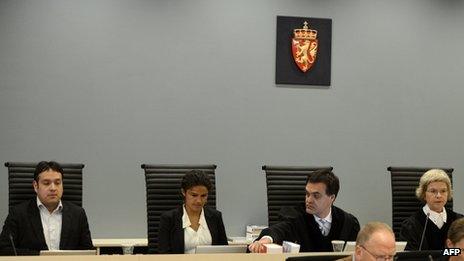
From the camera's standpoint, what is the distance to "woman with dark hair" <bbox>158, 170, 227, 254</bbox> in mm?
4125

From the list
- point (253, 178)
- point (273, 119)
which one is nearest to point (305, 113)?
point (273, 119)

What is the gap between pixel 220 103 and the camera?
18.2 feet

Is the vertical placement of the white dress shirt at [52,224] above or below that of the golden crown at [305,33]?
below

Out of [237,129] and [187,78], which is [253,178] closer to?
[237,129]

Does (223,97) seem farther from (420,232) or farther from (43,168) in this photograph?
(420,232)

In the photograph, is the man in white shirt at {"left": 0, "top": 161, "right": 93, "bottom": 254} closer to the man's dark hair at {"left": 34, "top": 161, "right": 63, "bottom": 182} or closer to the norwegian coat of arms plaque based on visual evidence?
the man's dark hair at {"left": 34, "top": 161, "right": 63, "bottom": 182}

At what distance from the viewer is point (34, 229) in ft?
13.8

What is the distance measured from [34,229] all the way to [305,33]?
2697 millimetres

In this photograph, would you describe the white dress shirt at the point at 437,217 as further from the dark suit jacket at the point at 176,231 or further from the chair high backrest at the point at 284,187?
the dark suit jacket at the point at 176,231

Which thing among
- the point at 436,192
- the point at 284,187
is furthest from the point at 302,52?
the point at 436,192

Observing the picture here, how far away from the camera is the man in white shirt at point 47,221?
4.19 metres

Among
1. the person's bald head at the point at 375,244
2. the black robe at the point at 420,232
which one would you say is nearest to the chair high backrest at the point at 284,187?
the black robe at the point at 420,232

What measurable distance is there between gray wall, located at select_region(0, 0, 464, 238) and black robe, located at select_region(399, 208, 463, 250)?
45.3 inches

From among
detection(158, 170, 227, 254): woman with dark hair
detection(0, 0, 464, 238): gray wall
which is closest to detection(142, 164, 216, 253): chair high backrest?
detection(158, 170, 227, 254): woman with dark hair
